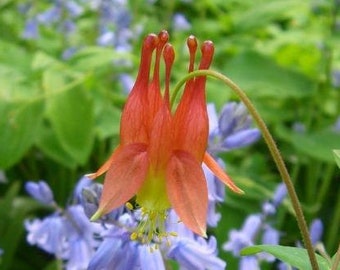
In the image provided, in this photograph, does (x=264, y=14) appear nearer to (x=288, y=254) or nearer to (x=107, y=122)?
(x=107, y=122)

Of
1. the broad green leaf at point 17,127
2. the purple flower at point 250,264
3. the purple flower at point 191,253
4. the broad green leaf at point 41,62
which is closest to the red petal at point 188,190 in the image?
the purple flower at point 191,253

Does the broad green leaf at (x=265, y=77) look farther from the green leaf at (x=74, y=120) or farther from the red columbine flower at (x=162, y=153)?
the red columbine flower at (x=162, y=153)

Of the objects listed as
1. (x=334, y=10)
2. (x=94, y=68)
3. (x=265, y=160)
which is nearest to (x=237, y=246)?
(x=94, y=68)

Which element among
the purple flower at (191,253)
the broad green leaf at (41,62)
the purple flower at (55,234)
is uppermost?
the broad green leaf at (41,62)

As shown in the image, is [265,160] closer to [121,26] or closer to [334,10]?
[334,10]

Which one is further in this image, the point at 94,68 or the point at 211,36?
the point at 211,36

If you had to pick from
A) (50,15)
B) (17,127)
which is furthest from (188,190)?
(50,15)
